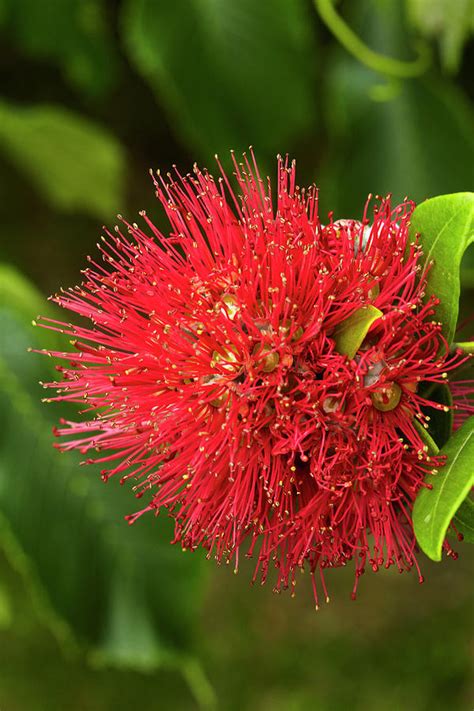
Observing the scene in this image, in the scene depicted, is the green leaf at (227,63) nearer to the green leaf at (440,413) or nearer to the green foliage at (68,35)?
the green foliage at (68,35)

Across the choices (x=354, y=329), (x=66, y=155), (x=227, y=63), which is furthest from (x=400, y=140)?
(x=354, y=329)

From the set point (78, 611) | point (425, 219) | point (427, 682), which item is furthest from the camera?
point (427, 682)

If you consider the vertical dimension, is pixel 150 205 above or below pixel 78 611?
above

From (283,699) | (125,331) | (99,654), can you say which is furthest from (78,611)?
(283,699)

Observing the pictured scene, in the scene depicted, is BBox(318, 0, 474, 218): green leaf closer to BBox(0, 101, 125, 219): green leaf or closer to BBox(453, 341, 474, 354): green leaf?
BBox(0, 101, 125, 219): green leaf

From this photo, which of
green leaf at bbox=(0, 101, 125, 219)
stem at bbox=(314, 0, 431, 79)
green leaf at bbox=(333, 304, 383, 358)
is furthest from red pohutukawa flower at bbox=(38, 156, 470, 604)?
green leaf at bbox=(0, 101, 125, 219)

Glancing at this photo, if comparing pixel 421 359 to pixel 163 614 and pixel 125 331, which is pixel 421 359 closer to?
pixel 125 331
